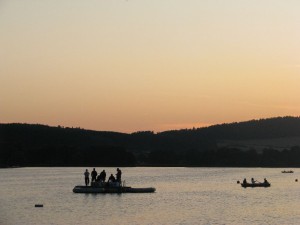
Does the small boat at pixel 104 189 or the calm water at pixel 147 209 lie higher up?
the small boat at pixel 104 189

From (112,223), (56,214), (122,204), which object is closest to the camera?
(112,223)

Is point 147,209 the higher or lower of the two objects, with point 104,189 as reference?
lower

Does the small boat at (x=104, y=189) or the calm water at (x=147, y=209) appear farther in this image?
the small boat at (x=104, y=189)

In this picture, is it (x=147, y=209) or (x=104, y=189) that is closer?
(x=147, y=209)

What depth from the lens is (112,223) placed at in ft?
156

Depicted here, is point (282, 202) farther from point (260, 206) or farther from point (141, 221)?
point (141, 221)

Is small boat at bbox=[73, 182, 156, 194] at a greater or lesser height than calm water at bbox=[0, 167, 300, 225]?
greater

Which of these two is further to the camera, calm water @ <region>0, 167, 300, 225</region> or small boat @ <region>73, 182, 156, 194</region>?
small boat @ <region>73, 182, 156, 194</region>

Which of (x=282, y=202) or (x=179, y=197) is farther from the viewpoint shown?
(x=179, y=197)

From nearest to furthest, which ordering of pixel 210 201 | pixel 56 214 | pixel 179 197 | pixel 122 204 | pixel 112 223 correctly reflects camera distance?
pixel 112 223, pixel 56 214, pixel 122 204, pixel 210 201, pixel 179 197

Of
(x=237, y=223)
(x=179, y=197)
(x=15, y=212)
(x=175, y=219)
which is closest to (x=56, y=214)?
(x=15, y=212)

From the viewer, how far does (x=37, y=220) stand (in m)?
48.3

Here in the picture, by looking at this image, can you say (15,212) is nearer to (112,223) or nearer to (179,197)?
(112,223)

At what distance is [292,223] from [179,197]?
23.2 m
